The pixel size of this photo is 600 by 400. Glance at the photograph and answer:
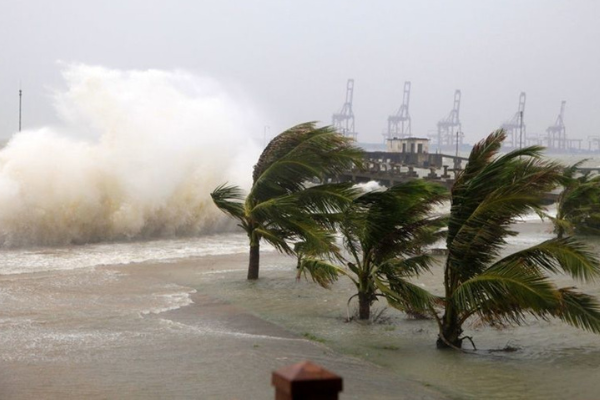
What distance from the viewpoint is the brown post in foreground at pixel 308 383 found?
2904 mm

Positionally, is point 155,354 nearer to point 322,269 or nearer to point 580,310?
point 322,269

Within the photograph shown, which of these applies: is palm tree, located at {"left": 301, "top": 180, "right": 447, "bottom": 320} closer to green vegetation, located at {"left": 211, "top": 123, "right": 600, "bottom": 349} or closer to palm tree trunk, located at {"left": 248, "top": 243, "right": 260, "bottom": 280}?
green vegetation, located at {"left": 211, "top": 123, "right": 600, "bottom": 349}

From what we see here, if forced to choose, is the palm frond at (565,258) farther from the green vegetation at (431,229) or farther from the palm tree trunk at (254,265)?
the palm tree trunk at (254,265)

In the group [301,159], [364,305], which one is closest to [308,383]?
[364,305]

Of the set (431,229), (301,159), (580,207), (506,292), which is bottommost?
(506,292)

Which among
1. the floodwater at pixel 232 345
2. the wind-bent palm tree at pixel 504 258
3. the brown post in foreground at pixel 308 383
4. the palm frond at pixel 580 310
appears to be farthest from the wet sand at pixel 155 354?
the brown post in foreground at pixel 308 383

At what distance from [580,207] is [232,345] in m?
14.8

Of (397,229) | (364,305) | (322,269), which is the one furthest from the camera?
(322,269)

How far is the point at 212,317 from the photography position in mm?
11273

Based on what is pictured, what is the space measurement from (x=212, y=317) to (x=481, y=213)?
434 centimetres

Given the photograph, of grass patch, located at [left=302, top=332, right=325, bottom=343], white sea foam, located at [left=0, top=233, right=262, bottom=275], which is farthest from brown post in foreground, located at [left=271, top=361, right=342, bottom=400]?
white sea foam, located at [left=0, top=233, right=262, bottom=275]

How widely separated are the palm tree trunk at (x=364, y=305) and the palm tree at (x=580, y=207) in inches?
352

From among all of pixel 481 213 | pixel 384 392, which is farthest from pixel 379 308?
pixel 384 392

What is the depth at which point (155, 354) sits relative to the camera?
8820mm
